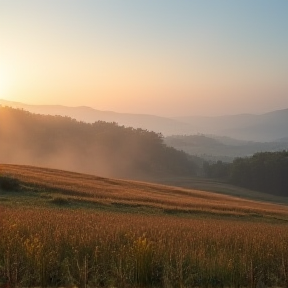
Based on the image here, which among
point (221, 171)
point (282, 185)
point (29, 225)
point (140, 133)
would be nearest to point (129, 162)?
point (140, 133)

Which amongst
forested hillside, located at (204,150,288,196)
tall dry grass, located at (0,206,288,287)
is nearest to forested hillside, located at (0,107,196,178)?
forested hillside, located at (204,150,288,196)

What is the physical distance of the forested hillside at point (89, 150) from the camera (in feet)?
458

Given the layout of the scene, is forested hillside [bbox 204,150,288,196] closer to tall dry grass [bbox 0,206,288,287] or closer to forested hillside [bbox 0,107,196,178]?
forested hillside [bbox 0,107,196,178]

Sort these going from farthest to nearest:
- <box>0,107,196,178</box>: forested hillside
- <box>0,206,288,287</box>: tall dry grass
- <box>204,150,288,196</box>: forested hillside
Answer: <box>0,107,196,178</box>: forested hillside < <box>204,150,288,196</box>: forested hillside < <box>0,206,288,287</box>: tall dry grass

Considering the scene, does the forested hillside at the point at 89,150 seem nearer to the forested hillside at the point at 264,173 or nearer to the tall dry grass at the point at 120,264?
the forested hillside at the point at 264,173

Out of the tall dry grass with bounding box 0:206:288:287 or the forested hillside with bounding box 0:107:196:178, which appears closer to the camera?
the tall dry grass with bounding box 0:206:288:287

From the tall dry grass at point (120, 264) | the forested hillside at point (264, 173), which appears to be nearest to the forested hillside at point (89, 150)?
the forested hillside at point (264, 173)

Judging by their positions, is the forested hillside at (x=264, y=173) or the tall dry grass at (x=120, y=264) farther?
the forested hillside at (x=264, y=173)

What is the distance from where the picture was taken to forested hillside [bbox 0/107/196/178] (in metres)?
140

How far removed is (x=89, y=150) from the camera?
146875 millimetres

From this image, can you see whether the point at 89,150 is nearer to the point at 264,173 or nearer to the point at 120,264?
the point at 264,173

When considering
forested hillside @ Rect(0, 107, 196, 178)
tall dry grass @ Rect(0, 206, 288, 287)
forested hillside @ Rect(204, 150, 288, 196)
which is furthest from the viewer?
forested hillside @ Rect(0, 107, 196, 178)

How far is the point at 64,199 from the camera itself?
3052 centimetres

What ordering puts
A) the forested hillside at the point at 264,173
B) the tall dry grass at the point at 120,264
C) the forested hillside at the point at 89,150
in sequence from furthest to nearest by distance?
the forested hillside at the point at 89,150
the forested hillside at the point at 264,173
the tall dry grass at the point at 120,264
